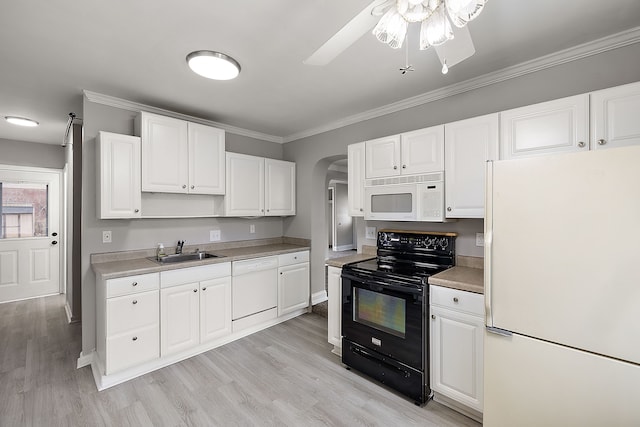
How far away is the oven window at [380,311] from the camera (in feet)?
7.09

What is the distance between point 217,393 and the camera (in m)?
2.21

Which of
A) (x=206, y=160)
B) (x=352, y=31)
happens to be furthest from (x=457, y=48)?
(x=206, y=160)

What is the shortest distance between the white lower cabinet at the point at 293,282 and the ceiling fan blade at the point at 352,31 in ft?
8.51

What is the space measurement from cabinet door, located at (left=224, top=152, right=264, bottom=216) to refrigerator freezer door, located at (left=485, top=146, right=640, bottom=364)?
2692mm

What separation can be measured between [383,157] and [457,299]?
1.39 metres

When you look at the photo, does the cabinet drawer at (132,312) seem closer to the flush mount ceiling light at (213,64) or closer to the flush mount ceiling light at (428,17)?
the flush mount ceiling light at (213,64)

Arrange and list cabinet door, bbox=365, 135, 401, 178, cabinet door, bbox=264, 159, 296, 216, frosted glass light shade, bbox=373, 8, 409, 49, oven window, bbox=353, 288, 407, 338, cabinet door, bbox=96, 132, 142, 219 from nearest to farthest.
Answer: frosted glass light shade, bbox=373, 8, 409, 49 → oven window, bbox=353, 288, 407, 338 → cabinet door, bbox=96, 132, 142, 219 → cabinet door, bbox=365, 135, 401, 178 → cabinet door, bbox=264, 159, 296, 216

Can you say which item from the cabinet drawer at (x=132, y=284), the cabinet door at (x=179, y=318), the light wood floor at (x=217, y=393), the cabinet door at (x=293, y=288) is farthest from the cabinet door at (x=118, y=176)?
the cabinet door at (x=293, y=288)

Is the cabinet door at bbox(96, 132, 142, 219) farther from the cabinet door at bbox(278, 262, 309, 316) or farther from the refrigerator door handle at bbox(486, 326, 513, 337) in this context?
the refrigerator door handle at bbox(486, 326, 513, 337)

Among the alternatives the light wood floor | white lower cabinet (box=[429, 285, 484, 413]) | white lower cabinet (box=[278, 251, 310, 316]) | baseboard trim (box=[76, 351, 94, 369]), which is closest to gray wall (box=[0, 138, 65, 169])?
the light wood floor

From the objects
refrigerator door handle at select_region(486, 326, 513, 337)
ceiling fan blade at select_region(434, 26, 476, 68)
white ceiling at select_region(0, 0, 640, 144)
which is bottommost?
refrigerator door handle at select_region(486, 326, 513, 337)

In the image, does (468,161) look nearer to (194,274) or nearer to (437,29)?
(437,29)

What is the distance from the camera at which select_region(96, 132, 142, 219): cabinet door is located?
98.0 inches

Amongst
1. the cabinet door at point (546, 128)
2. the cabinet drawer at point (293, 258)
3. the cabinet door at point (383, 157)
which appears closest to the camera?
the cabinet door at point (546, 128)
